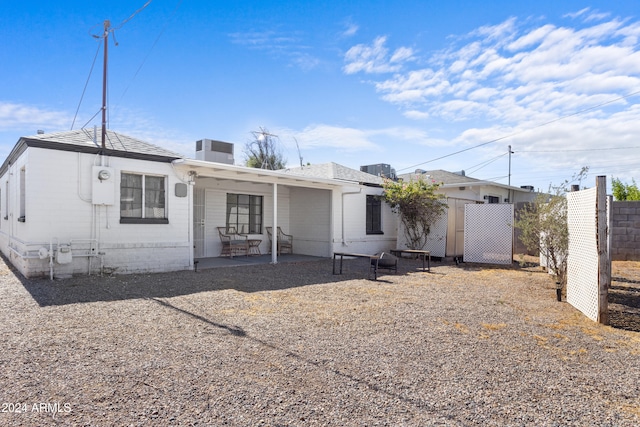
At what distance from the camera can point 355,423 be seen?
2.51 meters

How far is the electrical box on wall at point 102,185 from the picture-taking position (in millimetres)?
8047

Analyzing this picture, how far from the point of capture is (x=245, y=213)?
13.1 m

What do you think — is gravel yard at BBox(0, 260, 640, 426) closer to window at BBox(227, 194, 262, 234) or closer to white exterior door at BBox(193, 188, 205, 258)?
white exterior door at BBox(193, 188, 205, 258)

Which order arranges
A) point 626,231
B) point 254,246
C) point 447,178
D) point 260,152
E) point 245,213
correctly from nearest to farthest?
point 626,231, point 254,246, point 245,213, point 447,178, point 260,152

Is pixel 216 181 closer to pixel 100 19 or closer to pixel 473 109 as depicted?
pixel 100 19

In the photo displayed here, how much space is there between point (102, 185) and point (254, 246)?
5427mm

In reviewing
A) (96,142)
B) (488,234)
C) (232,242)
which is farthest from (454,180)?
(96,142)

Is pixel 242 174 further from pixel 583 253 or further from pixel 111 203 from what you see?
pixel 583 253

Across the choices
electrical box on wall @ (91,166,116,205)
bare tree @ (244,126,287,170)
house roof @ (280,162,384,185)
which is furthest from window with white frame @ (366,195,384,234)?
bare tree @ (244,126,287,170)

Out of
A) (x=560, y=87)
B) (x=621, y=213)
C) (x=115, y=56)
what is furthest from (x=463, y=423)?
(x=621, y=213)

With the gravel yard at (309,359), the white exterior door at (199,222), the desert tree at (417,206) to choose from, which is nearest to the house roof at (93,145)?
Result: the white exterior door at (199,222)

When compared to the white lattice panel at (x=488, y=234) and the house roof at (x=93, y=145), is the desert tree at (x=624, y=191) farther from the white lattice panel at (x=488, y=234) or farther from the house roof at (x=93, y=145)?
the house roof at (x=93, y=145)

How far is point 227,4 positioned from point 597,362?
996 centimetres

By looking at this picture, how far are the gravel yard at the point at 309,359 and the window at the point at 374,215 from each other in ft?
23.3
